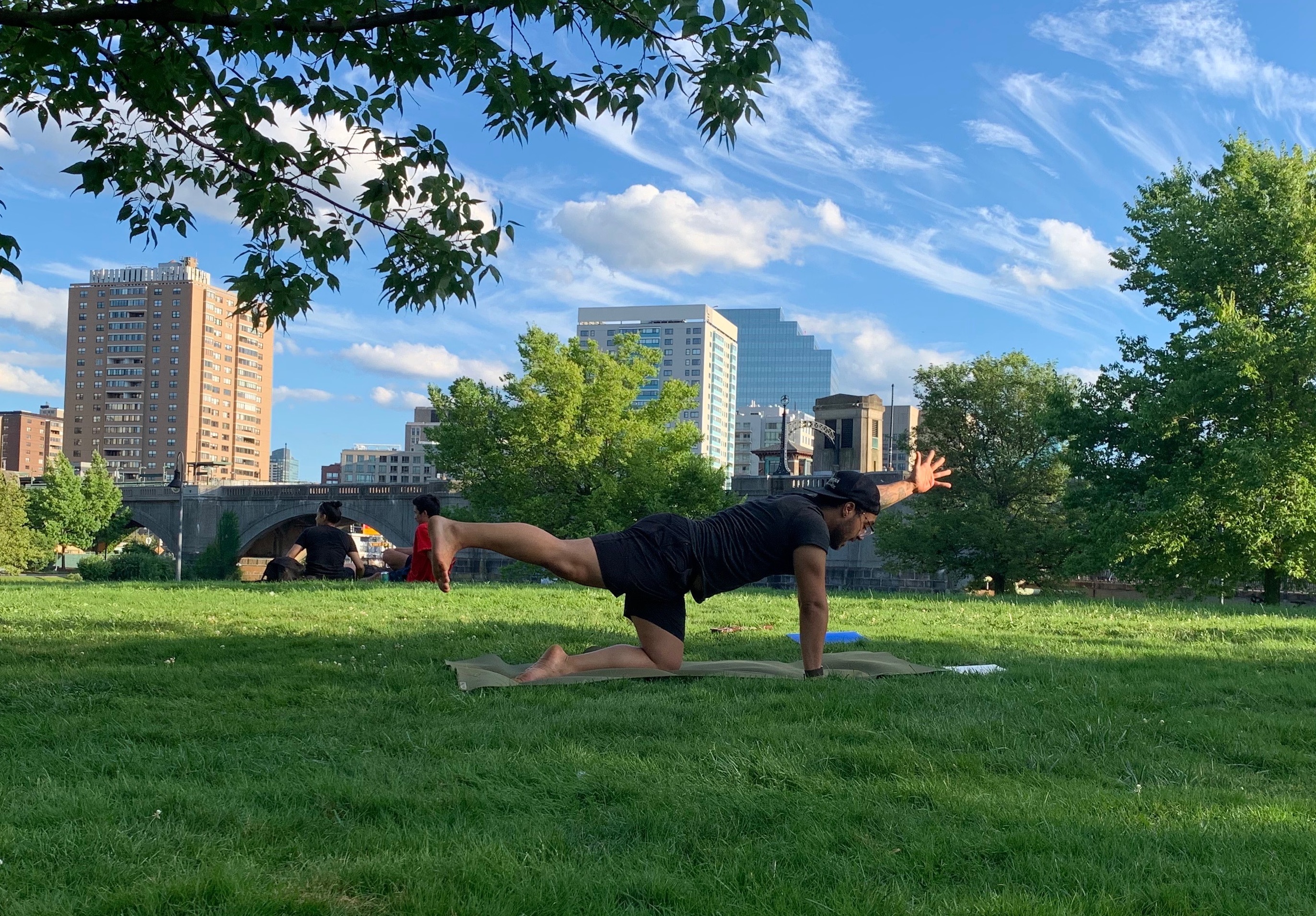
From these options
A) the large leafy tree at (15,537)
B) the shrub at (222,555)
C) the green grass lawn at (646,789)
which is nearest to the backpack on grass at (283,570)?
the green grass lawn at (646,789)

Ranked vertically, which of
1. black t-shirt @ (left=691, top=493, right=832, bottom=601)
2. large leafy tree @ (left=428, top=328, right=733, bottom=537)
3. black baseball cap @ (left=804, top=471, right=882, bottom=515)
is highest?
large leafy tree @ (left=428, top=328, right=733, bottom=537)

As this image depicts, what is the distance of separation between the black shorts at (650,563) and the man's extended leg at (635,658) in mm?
118

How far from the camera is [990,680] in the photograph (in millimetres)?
6633

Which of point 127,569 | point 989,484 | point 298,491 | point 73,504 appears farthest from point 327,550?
point 73,504

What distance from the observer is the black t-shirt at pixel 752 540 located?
21.3 feet

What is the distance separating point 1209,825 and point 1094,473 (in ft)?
92.1

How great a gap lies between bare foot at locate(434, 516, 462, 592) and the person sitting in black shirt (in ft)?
34.5

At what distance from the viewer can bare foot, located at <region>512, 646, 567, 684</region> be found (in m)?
6.50

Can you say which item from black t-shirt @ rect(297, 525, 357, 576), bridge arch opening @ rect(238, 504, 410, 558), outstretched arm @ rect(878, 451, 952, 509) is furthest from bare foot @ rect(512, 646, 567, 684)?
bridge arch opening @ rect(238, 504, 410, 558)

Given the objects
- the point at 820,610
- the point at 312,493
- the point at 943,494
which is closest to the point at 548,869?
the point at 820,610

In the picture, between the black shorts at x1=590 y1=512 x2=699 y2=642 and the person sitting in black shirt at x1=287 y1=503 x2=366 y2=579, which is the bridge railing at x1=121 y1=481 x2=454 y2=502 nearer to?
the person sitting in black shirt at x1=287 y1=503 x2=366 y2=579

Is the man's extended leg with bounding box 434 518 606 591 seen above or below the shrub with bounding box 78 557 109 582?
above

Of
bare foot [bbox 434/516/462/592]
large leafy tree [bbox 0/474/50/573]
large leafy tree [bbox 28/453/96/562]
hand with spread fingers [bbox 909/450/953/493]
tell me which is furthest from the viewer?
large leafy tree [bbox 28/453/96/562]

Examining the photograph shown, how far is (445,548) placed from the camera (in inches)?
221
